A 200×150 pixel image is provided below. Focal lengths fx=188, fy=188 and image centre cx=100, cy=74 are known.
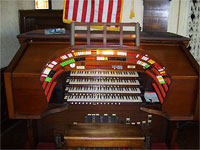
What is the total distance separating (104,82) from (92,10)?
8.54ft

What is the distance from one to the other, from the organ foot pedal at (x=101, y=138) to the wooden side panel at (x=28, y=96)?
1.30 ft

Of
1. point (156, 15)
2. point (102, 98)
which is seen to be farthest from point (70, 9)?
point (102, 98)

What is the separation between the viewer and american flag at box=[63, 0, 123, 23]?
4656mm

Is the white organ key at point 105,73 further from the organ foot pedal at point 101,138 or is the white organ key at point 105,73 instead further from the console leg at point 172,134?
the console leg at point 172,134

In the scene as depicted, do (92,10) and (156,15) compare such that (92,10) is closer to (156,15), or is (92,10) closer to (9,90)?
(156,15)

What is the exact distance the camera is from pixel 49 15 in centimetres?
480

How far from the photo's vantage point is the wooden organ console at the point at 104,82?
2.08 metres

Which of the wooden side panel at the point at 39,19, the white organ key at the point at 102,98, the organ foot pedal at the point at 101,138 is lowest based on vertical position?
the organ foot pedal at the point at 101,138

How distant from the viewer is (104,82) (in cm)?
279

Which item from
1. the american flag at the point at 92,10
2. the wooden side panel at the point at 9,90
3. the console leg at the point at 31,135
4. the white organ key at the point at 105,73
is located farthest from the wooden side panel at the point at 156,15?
the wooden side panel at the point at 9,90

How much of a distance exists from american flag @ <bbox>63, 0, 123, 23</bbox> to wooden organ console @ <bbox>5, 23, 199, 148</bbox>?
2.14 m

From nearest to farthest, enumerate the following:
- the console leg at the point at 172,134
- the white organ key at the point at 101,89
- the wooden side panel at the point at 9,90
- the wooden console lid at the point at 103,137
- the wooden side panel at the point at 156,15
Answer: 1. the wooden side panel at the point at 9,90
2. the wooden console lid at the point at 103,137
3. the white organ key at the point at 101,89
4. the console leg at the point at 172,134
5. the wooden side panel at the point at 156,15

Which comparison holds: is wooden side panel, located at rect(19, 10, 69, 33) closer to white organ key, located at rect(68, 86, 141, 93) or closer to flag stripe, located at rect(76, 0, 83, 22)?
flag stripe, located at rect(76, 0, 83, 22)

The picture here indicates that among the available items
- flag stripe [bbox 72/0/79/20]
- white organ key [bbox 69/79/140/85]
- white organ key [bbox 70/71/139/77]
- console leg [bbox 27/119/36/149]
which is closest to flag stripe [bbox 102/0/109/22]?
flag stripe [bbox 72/0/79/20]
